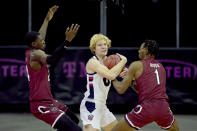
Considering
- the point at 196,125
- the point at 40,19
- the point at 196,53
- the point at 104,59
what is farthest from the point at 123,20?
the point at 104,59

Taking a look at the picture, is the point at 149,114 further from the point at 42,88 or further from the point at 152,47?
the point at 42,88

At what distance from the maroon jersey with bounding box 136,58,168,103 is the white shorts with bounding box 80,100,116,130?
645 millimetres

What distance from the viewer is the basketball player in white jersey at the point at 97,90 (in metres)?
6.10

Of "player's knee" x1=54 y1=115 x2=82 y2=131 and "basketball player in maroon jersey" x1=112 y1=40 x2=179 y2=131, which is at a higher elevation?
"basketball player in maroon jersey" x1=112 y1=40 x2=179 y2=131

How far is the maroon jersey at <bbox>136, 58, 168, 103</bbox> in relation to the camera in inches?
229

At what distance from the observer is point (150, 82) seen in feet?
19.1

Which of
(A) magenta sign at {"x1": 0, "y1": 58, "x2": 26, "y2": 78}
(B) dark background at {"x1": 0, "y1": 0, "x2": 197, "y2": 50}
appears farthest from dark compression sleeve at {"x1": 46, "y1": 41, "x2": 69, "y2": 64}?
(B) dark background at {"x1": 0, "y1": 0, "x2": 197, "y2": 50}

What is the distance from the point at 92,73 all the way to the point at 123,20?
12639 millimetres

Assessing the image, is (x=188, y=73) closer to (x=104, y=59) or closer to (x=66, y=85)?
(x=66, y=85)

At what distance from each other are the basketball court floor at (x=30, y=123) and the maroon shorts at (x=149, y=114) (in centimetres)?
388

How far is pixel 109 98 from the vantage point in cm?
1189

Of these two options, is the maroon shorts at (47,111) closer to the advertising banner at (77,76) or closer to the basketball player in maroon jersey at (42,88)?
the basketball player in maroon jersey at (42,88)

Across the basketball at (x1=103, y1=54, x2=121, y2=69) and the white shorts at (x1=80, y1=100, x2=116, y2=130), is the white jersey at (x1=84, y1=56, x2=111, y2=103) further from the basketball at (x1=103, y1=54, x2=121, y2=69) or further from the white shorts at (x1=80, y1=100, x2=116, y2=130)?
the basketball at (x1=103, y1=54, x2=121, y2=69)

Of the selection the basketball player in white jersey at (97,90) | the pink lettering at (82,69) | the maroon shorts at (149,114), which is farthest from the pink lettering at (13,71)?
the maroon shorts at (149,114)
